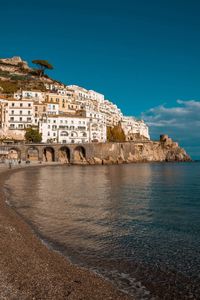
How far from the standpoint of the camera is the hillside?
419ft

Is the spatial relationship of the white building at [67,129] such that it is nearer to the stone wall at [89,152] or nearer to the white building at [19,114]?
the stone wall at [89,152]

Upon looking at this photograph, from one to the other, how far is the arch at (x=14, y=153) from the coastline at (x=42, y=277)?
3276 inches

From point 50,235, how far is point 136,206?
354 inches

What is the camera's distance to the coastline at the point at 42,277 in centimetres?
638

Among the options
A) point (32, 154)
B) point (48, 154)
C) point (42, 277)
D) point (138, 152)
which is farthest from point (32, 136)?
point (42, 277)

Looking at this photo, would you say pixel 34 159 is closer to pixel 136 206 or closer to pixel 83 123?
pixel 83 123

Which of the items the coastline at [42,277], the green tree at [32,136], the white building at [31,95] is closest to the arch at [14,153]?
the green tree at [32,136]

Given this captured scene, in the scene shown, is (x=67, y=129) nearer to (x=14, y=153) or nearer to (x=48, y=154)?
(x=48, y=154)

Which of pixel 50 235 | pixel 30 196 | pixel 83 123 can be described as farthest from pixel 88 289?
pixel 83 123

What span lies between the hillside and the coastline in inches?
4653

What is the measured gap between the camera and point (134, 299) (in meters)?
6.94

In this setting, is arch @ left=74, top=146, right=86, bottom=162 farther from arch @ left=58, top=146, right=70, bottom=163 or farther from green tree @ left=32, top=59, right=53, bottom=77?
green tree @ left=32, top=59, right=53, bottom=77

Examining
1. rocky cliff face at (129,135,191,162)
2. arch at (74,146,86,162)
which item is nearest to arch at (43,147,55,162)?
arch at (74,146,86,162)

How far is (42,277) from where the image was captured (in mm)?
7258
